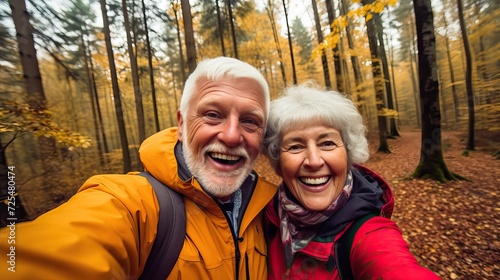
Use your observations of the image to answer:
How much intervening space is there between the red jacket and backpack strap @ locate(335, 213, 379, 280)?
0.08 ft

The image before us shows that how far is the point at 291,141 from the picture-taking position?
1.69 m

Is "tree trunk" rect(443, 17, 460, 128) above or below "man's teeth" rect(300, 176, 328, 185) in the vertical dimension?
above

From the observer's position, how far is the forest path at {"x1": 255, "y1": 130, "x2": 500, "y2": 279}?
2.94 m

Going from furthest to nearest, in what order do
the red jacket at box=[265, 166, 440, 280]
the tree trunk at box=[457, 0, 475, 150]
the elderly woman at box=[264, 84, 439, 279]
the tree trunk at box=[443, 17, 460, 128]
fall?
the tree trunk at box=[443, 17, 460, 128], the tree trunk at box=[457, 0, 475, 150], the elderly woman at box=[264, 84, 439, 279], the red jacket at box=[265, 166, 440, 280]

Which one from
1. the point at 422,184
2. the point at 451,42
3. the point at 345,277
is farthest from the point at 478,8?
the point at 345,277

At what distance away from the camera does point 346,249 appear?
4.35ft

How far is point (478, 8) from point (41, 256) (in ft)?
37.2

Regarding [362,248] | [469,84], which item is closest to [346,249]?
[362,248]

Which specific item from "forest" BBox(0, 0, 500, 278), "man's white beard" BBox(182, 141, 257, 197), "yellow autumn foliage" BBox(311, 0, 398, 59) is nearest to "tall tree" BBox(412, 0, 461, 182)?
"forest" BBox(0, 0, 500, 278)

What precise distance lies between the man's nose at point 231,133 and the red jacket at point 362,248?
0.72 m

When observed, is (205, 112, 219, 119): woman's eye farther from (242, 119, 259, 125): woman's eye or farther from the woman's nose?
the woman's nose

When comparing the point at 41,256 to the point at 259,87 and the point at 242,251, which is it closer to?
the point at 242,251

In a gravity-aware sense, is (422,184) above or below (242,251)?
below

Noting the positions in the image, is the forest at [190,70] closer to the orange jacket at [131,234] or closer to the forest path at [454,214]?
the forest path at [454,214]
